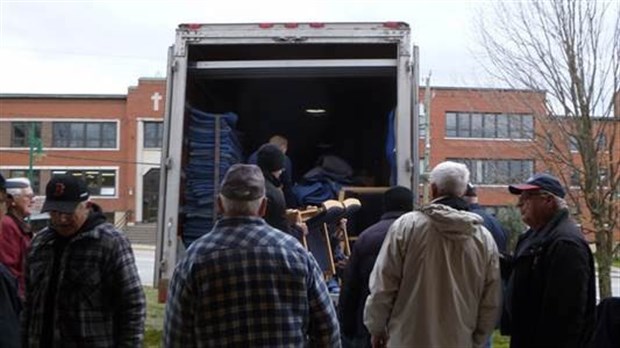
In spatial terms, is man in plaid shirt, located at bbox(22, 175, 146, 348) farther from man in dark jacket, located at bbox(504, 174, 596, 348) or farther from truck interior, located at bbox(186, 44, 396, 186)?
truck interior, located at bbox(186, 44, 396, 186)

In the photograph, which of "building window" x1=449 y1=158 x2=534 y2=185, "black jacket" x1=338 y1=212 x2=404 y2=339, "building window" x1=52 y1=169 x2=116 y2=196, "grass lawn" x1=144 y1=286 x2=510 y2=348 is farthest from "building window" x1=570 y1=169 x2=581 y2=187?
"building window" x1=52 y1=169 x2=116 y2=196

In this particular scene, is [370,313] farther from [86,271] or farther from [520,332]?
[86,271]

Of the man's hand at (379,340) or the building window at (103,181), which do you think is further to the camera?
the building window at (103,181)

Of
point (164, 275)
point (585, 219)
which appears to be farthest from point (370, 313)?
point (585, 219)

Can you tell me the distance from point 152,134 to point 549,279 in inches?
1876

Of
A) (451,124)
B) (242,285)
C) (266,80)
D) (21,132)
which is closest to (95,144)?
(21,132)

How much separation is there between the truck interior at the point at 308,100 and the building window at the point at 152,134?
4103 cm

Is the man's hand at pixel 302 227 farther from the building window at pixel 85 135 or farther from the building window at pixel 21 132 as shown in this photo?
the building window at pixel 21 132

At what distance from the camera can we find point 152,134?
49.9 metres

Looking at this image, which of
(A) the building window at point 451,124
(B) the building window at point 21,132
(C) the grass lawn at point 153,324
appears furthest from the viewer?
(B) the building window at point 21,132

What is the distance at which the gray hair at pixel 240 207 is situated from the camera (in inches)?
124

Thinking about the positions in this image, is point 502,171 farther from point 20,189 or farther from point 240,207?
point 240,207

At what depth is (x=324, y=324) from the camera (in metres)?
3.26

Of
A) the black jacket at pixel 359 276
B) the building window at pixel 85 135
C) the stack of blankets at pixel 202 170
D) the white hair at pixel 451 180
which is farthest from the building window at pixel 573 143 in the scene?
the building window at pixel 85 135
